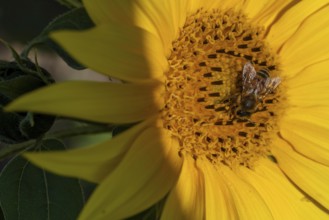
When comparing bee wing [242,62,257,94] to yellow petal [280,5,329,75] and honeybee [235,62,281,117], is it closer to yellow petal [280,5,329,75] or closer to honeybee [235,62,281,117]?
honeybee [235,62,281,117]

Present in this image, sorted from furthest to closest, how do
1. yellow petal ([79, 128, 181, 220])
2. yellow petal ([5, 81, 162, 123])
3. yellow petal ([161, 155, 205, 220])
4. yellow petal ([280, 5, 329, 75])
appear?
yellow petal ([280, 5, 329, 75]) < yellow petal ([161, 155, 205, 220]) < yellow petal ([79, 128, 181, 220]) < yellow petal ([5, 81, 162, 123])

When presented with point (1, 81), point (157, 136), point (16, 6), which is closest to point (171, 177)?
point (157, 136)

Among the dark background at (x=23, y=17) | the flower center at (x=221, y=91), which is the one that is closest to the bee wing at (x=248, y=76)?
the flower center at (x=221, y=91)

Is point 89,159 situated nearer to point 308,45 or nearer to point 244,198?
point 244,198

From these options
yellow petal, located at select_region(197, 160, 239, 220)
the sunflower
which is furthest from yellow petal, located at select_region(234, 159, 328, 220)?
yellow petal, located at select_region(197, 160, 239, 220)

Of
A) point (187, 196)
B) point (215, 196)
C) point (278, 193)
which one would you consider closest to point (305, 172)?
point (278, 193)
